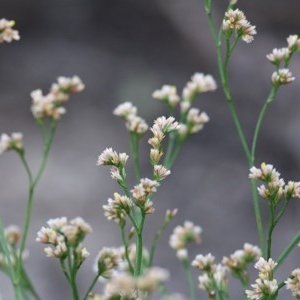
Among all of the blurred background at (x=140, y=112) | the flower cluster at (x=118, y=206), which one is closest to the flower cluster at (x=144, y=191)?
the flower cluster at (x=118, y=206)

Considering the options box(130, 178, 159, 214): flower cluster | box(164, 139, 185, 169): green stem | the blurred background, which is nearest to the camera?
box(130, 178, 159, 214): flower cluster

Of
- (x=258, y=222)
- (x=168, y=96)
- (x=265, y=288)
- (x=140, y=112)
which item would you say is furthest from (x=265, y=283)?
(x=140, y=112)

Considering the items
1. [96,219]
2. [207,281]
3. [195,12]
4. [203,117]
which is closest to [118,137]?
[96,219]

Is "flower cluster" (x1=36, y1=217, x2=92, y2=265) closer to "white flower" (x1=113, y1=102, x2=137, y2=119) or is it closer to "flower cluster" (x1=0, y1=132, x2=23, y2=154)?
"flower cluster" (x1=0, y1=132, x2=23, y2=154)

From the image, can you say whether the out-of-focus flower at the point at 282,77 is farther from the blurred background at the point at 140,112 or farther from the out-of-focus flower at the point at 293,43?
the blurred background at the point at 140,112

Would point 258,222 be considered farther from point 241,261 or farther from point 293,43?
point 293,43

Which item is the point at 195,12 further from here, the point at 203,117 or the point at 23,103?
the point at 203,117

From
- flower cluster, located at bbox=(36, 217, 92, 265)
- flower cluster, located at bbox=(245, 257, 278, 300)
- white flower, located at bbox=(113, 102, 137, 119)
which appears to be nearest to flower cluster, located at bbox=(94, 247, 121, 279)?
flower cluster, located at bbox=(36, 217, 92, 265)
